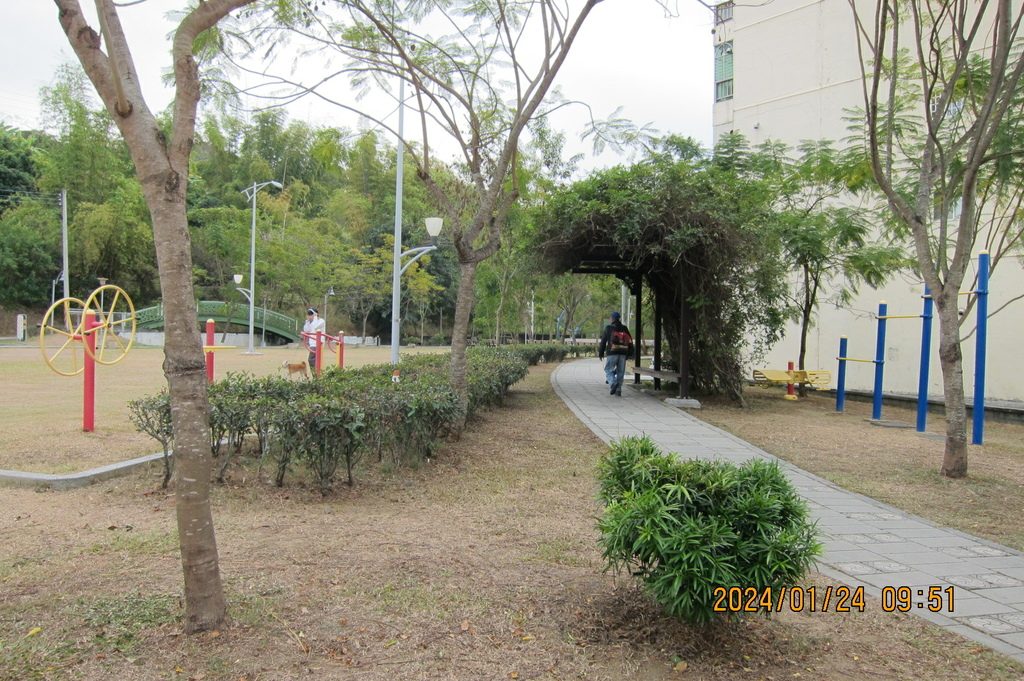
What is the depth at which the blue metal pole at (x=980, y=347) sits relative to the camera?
8.92 metres

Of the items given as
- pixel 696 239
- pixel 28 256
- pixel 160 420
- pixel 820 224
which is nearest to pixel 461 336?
pixel 160 420

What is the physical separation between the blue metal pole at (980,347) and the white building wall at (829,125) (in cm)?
694

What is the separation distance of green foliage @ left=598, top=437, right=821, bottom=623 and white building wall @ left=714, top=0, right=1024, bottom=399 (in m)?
15.0

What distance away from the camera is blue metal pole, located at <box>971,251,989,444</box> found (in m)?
8.92

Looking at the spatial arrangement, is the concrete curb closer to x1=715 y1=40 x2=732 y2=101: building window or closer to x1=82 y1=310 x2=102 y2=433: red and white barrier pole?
x1=82 y1=310 x2=102 y2=433: red and white barrier pole

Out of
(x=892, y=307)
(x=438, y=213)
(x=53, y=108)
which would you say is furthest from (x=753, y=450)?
(x=53, y=108)

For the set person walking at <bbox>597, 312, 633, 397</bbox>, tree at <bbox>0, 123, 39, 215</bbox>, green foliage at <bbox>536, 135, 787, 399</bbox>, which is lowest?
person walking at <bbox>597, 312, 633, 397</bbox>

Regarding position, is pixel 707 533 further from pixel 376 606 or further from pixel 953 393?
pixel 953 393

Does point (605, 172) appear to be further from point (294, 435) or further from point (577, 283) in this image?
point (577, 283)

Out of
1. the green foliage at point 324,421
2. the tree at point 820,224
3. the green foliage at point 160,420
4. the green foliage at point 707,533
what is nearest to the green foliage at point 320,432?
the green foliage at point 324,421

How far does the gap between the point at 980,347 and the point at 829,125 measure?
1199 cm

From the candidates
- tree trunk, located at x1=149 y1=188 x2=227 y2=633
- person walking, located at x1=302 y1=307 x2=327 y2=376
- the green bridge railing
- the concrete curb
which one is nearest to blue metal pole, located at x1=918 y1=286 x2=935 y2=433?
person walking, located at x1=302 y1=307 x2=327 y2=376

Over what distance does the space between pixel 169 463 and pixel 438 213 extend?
14875 millimetres

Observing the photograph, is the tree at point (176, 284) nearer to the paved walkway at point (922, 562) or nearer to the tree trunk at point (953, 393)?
the paved walkway at point (922, 562)
